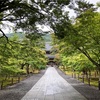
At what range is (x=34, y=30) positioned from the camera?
11.4 m

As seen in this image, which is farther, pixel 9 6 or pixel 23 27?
pixel 23 27

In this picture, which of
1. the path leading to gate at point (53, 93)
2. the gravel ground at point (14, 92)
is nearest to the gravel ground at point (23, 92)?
the gravel ground at point (14, 92)

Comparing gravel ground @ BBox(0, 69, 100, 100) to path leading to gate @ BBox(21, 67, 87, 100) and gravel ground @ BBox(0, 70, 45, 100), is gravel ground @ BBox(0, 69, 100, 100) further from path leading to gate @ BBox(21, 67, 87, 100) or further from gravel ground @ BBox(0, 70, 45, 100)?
path leading to gate @ BBox(21, 67, 87, 100)

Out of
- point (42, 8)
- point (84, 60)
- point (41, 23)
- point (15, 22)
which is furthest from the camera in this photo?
point (84, 60)

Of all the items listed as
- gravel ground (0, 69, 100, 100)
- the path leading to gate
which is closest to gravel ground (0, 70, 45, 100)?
gravel ground (0, 69, 100, 100)

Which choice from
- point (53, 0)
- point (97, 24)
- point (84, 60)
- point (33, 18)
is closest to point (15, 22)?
point (33, 18)

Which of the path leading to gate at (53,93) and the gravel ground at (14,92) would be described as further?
the gravel ground at (14,92)

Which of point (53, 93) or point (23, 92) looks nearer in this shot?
point (53, 93)

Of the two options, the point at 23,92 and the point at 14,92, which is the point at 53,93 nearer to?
the point at 23,92

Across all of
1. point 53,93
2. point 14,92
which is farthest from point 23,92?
point 53,93

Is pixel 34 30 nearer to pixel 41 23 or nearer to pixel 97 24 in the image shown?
pixel 41 23

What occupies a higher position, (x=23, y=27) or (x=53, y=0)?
(x=53, y=0)

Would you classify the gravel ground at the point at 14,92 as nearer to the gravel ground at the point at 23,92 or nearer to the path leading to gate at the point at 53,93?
the gravel ground at the point at 23,92

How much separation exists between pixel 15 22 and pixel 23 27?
51 cm
